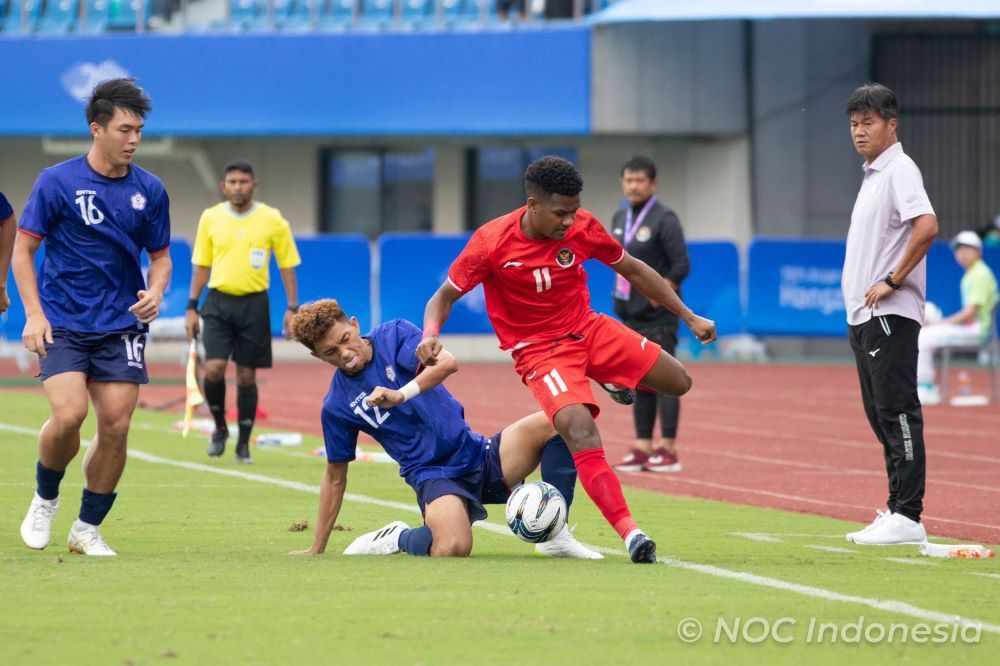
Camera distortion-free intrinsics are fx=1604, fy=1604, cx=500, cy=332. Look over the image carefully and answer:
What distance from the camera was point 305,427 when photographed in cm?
1656

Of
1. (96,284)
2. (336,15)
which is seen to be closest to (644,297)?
(96,284)

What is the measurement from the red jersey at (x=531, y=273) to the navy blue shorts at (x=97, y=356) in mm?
1591

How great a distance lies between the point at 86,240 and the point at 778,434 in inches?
391

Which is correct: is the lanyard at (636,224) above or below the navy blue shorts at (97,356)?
above

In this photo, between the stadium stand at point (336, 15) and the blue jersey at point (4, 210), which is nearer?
the blue jersey at point (4, 210)

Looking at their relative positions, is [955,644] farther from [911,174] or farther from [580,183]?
[911,174]

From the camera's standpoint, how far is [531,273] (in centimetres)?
794

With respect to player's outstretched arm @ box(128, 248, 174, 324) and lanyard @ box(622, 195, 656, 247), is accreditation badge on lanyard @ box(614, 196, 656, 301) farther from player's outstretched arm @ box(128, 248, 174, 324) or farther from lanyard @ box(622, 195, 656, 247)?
player's outstretched arm @ box(128, 248, 174, 324)

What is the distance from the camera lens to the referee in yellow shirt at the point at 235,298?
1304 centimetres

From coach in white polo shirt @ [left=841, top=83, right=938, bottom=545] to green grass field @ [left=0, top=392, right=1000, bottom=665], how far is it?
33 cm

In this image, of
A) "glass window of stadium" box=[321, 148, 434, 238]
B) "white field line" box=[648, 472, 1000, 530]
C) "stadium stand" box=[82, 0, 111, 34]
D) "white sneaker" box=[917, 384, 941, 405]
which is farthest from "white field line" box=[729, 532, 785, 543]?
"stadium stand" box=[82, 0, 111, 34]

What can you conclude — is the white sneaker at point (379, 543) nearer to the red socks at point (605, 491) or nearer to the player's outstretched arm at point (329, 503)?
the player's outstretched arm at point (329, 503)
